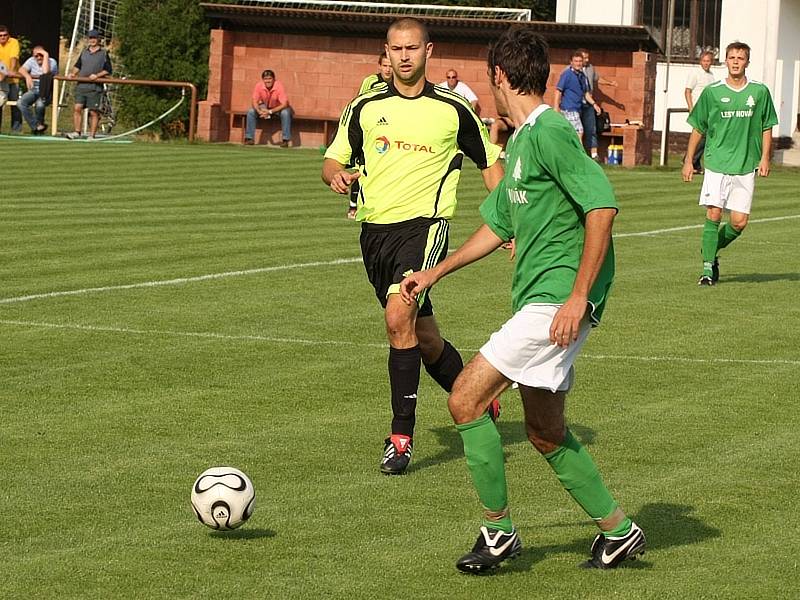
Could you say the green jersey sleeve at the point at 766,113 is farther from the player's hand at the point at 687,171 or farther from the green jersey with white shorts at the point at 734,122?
the player's hand at the point at 687,171

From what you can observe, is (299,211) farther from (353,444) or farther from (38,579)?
(38,579)

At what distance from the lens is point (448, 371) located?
8695 millimetres

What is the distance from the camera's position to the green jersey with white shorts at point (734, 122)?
1548 cm

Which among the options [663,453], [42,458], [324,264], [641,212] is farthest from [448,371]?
[641,212]

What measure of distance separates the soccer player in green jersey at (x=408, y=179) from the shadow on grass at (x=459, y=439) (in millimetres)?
254

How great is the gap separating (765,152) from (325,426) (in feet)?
25.5

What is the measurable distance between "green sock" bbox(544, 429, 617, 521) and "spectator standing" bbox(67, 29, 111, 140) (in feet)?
90.3

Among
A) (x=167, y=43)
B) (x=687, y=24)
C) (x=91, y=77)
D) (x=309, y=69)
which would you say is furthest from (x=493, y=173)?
(x=687, y=24)

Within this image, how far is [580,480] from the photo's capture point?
6207 millimetres

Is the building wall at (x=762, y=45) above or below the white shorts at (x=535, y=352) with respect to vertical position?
Answer: above

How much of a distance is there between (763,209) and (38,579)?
1921 cm

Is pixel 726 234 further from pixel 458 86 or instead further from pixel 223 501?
pixel 458 86

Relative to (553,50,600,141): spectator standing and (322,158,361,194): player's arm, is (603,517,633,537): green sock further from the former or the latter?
(553,50,600,141): spectator standing

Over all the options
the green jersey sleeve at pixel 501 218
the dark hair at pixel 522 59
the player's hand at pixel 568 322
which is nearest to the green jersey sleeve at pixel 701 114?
the green jersey sleeve at pixel 501 218
